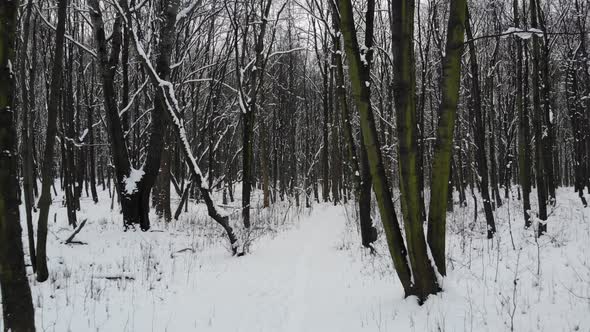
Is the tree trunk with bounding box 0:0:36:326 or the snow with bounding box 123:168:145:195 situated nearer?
the tree trunk with bounding box 0:0:36:326

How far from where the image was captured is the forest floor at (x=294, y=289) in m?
3.88

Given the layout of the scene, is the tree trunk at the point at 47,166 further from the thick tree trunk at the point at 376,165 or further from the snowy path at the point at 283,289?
the thick tree trunk at the point at 376,165

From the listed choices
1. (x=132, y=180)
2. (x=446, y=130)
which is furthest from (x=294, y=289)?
(x=132, y=180)

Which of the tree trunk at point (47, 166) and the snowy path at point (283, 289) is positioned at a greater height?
the tree trunk at point (47, 166)

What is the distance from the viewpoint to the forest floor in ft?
12.7

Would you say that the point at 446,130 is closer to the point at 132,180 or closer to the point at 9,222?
the point at 9,222

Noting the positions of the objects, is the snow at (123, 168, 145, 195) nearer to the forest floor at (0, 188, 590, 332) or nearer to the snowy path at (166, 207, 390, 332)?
the forest floor at (0, 188, 590, 332)

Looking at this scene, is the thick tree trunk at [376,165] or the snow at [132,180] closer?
the thick tree trunk at [376,165]

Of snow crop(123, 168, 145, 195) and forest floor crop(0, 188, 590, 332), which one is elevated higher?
snow crop(123, 168, 145, 195)

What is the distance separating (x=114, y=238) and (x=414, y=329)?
7462 mm

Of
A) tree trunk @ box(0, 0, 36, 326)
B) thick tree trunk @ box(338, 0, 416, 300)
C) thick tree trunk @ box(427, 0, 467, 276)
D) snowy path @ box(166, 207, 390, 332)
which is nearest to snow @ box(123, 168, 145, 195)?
snowy path @ box(166, 207, 390, 332)

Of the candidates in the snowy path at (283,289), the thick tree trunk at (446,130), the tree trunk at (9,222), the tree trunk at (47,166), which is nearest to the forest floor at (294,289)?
the snowy path at (283,289)

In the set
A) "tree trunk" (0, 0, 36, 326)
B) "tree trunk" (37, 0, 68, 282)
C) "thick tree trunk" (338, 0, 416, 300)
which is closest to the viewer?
"tree trunk" (0, 0, 36, 326)

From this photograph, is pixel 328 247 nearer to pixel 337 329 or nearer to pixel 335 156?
pixel 337 329
